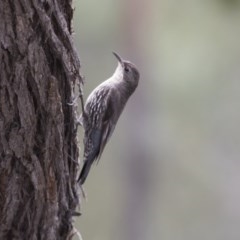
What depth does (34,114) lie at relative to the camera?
13.1 ft

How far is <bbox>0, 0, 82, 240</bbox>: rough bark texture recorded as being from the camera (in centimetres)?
393

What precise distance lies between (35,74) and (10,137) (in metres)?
0.26

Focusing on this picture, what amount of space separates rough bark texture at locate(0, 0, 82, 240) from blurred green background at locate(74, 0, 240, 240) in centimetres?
858

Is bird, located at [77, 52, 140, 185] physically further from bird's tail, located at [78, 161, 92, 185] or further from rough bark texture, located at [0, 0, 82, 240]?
rough bark texture, located at [0, 0, 82, 240]

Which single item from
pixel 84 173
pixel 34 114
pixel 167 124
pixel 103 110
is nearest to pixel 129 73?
pixel 103 110

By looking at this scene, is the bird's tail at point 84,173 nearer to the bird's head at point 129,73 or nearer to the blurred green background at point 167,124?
the bird's head at point 129,73

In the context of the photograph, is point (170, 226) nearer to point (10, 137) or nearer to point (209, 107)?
point (209, 107)

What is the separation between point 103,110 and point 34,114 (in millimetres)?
1707

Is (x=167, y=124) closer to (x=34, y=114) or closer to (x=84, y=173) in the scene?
(x=84, y=173)

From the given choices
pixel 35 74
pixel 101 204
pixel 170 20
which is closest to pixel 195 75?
pixel 170 20

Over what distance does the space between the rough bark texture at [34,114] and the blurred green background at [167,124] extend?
8580mm

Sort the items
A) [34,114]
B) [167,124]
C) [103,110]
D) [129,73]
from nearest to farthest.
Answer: [34,114] → [103,110] → [129,73] → [167,124]

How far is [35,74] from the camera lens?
13.0ft

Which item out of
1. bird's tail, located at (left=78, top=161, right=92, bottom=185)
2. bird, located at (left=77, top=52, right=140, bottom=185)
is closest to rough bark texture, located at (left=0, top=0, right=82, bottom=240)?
bird's tail, located at (left=78, top=161, right=92, bottom=185)
